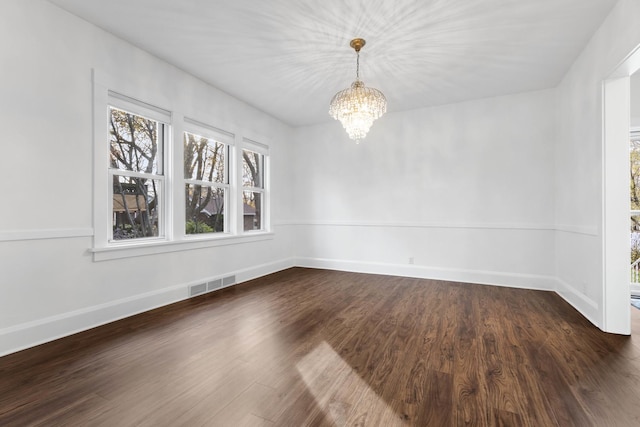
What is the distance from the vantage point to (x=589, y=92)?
9.66ft

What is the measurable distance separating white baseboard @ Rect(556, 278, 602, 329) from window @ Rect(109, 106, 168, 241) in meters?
4.73

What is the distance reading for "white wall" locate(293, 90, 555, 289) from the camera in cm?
412

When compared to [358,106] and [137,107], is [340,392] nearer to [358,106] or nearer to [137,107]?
[358,106]

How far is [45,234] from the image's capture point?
7.80 ft

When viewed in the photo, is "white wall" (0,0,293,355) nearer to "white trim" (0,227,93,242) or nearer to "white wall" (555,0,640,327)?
"white trim" (0,227,93,242)

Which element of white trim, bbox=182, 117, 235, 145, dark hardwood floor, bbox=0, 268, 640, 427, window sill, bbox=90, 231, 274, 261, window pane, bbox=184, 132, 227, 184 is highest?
white trim, bbox=182, 117, 235, 145

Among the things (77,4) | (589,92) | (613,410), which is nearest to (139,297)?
(77,4)

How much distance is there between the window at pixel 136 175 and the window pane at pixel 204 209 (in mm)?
389

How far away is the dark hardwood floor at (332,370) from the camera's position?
5.02ft

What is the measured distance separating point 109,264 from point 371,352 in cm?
263

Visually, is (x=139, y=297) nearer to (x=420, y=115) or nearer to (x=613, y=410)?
(x=613, y=410)

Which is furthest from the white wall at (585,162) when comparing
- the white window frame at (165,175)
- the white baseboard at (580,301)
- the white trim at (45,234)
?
the white trim at (45,234)

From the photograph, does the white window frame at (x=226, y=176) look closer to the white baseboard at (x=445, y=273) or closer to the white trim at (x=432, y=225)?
the white trim at (x=432, y=225)

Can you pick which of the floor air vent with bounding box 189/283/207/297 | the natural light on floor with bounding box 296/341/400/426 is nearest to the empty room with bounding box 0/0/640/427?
the natural light on floor with bounding box 296/341/400/426
